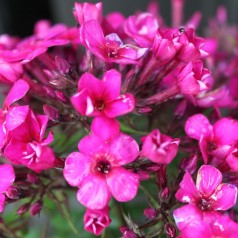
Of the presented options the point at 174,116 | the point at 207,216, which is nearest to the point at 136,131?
the point at 174,116

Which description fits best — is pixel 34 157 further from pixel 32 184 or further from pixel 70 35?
pixel 70 35

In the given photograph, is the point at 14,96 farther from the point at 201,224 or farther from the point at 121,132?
the point at 201,224

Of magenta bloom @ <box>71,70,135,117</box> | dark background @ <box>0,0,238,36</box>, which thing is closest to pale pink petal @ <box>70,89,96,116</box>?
magenta bloom @ <box>71,70,135,117</box>

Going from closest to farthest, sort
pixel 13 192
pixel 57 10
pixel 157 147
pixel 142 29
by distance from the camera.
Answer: pixel 157 147, pixel 13 192, pixel 142 29, pixel 57 10

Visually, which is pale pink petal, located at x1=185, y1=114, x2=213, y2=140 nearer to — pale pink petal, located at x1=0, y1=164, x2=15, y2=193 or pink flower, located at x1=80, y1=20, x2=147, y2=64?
pink flower, located at x1=80, y1=20, x2=147, y2=64

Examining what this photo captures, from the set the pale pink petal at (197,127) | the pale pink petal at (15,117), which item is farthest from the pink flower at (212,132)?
the pale pink petal at (15,117)

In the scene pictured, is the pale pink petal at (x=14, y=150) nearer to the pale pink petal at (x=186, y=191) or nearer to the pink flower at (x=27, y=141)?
the pink flower at (x=27, y=141)

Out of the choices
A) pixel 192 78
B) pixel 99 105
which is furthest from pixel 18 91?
pixel 192 78
